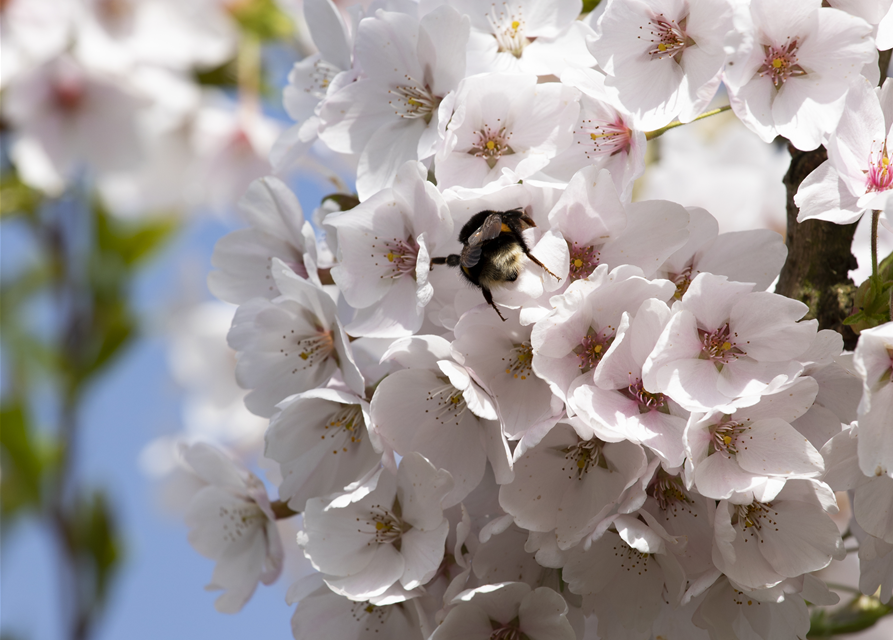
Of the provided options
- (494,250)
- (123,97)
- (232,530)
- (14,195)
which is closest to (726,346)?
(494,250)

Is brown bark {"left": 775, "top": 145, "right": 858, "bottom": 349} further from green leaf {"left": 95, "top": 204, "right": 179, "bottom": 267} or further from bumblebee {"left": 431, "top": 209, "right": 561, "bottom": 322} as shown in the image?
green leaf {"left": 95, "top": 204, "right": 179, "bottom": 267}

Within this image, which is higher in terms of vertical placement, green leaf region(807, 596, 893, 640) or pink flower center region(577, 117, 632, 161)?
pink flower center region(577, 117, 632, 161)

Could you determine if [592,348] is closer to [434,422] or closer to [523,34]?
[434,422]

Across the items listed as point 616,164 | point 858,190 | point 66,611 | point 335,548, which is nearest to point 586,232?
point 616,164

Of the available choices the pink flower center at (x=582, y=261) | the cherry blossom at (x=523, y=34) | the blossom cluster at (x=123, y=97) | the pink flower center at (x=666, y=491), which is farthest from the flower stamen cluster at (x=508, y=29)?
the blossom cluster at (x=123, y=97)

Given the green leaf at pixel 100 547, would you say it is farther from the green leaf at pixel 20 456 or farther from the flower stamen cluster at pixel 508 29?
the flower stamen cluster at pixel 508 29

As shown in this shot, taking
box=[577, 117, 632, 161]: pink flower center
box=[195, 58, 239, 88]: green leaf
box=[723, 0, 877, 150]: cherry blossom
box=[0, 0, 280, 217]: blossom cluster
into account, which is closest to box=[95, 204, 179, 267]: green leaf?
box=[0, 0, 280, 217]: blossom cluster
